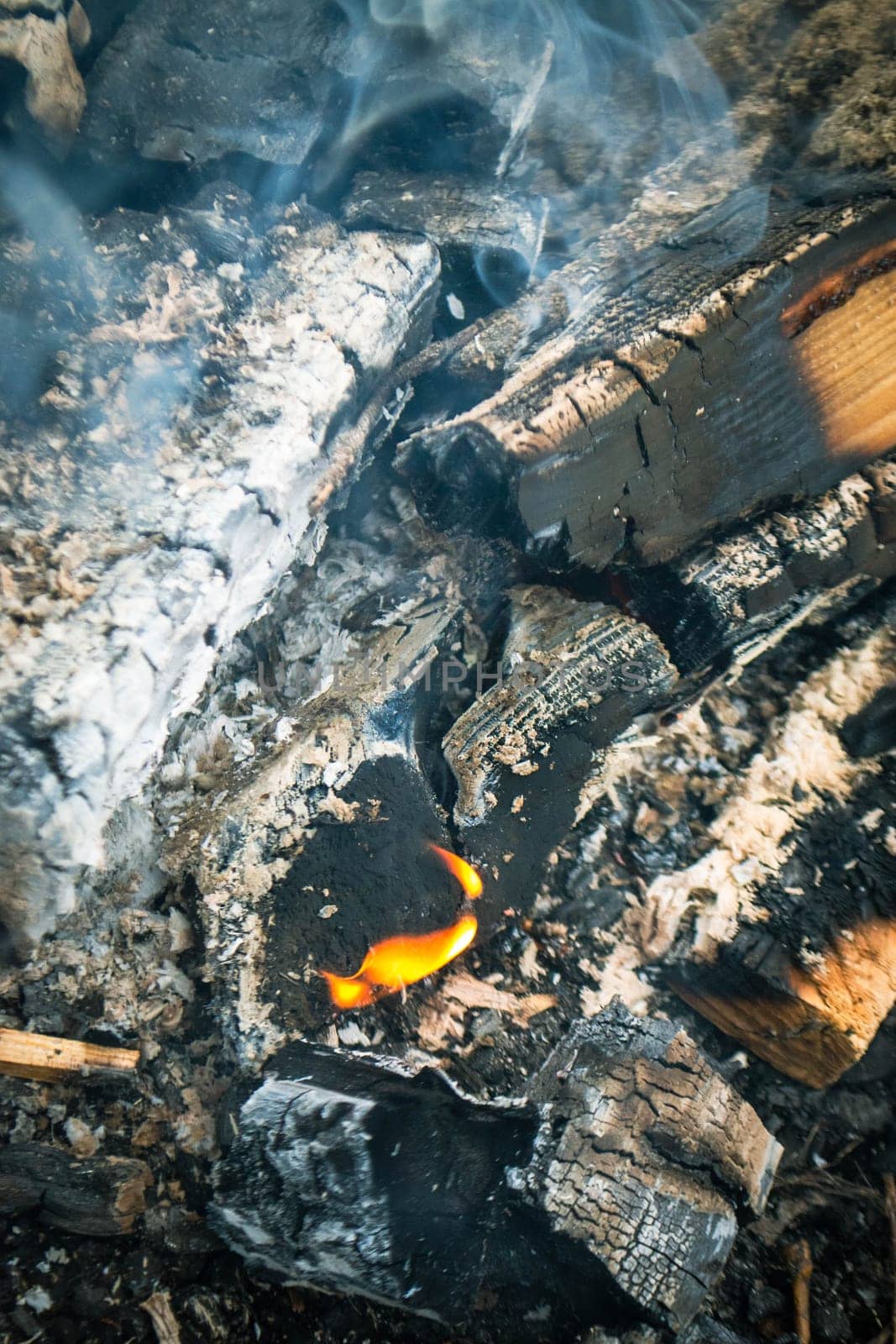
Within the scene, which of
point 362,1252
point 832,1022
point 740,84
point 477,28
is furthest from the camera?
point 740,84

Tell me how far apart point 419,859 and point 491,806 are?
257mm

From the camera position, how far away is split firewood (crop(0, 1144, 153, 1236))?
1.57 meters

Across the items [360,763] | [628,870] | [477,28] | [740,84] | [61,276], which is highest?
[477,28]

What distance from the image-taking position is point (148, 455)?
1822 millimetres

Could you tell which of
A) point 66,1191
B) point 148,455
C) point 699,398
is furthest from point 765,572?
point 66,1191

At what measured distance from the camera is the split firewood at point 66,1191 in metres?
1.57

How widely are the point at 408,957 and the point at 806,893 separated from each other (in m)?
1.14

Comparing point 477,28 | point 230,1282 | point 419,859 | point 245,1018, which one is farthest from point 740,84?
point 230,1282

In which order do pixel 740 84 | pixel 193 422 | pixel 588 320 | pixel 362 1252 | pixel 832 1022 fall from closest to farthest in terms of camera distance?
pixel 362 1252 → pixel 832 1022 → pixel 193 422 → pixel 588 320 → pixel 740 84

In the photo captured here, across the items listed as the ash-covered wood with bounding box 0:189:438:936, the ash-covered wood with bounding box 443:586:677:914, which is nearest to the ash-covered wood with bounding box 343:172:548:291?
the ash-covered wood with bounding box 0:189:438:936

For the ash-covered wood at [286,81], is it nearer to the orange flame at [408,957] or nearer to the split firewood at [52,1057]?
the orange flame at [408,957]

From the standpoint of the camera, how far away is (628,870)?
2.00 metres

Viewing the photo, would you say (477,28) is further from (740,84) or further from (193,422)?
(193,422)

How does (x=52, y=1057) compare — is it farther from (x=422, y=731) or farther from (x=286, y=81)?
(x=286, y=81)
